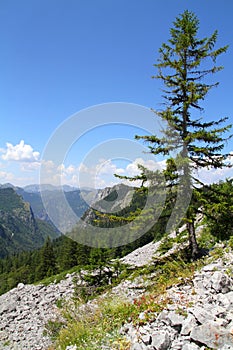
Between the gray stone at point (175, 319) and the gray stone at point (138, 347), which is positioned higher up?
the gray stone at point (175, 319)

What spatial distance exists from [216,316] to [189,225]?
855cm

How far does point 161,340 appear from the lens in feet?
16.3

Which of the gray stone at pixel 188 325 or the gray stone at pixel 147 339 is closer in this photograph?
the gray stone at pixel 188 325

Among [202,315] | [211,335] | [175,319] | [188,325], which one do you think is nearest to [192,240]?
[175,319]

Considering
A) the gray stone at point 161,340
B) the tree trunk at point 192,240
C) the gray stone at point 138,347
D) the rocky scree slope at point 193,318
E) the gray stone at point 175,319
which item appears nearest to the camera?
the rocky scree slope at point 193,318

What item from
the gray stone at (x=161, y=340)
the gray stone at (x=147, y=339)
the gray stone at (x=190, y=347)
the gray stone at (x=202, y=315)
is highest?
the gray stone at (x=202, y=315)

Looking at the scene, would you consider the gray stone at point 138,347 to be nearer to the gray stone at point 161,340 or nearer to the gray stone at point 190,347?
the gray stone at point 161,340

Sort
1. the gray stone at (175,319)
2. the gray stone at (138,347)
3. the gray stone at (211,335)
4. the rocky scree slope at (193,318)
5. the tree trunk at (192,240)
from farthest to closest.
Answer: the tree trunk at (192,240), the gray stone at (175,319), the gray stone at (138,347), the rocky scree slope at (193,318), the gray stone at (211,335)

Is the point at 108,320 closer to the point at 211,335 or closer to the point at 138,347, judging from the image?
the point at 138,347

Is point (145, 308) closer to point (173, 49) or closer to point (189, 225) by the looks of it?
point (189, 225)

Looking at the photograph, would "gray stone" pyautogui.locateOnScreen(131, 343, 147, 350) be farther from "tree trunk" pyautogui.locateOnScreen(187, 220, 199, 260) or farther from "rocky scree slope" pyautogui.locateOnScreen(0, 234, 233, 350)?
"tree trunk" pyautogui.locateOnScreen(187, 220, 199, 260)

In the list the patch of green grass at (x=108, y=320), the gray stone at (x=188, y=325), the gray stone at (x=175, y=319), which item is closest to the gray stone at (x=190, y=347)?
the gray stone at (x=188, y=325)

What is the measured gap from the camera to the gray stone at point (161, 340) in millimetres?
4891

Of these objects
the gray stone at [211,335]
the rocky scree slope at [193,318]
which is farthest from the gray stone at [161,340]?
the gray stone at [211,335]
